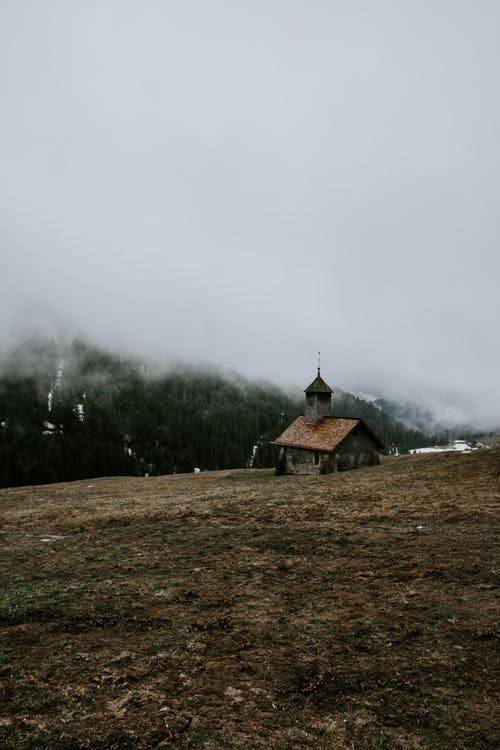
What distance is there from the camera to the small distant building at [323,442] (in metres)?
44.2

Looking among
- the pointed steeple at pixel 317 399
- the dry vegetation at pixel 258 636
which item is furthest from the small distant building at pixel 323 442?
the dry vegetation at pixel 258 636

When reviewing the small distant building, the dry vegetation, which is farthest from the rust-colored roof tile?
the dry vegetation

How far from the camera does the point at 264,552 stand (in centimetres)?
1350

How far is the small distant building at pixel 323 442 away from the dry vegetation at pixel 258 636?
27.3 meters

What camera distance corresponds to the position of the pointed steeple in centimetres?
4856

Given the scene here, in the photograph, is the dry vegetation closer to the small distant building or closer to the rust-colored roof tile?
the small distant building

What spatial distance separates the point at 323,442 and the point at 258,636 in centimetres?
3776

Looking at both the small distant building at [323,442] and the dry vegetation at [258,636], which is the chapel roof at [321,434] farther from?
the dry vegetation at [258,636]

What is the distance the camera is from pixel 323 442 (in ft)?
148

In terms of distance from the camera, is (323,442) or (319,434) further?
(319,434)

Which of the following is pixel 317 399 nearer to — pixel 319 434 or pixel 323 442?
pixel 319 434

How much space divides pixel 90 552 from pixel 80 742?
970 centimetres

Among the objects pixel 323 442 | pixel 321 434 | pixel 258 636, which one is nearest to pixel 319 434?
pixel 321 434

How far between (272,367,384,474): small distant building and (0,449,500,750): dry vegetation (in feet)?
89.5
